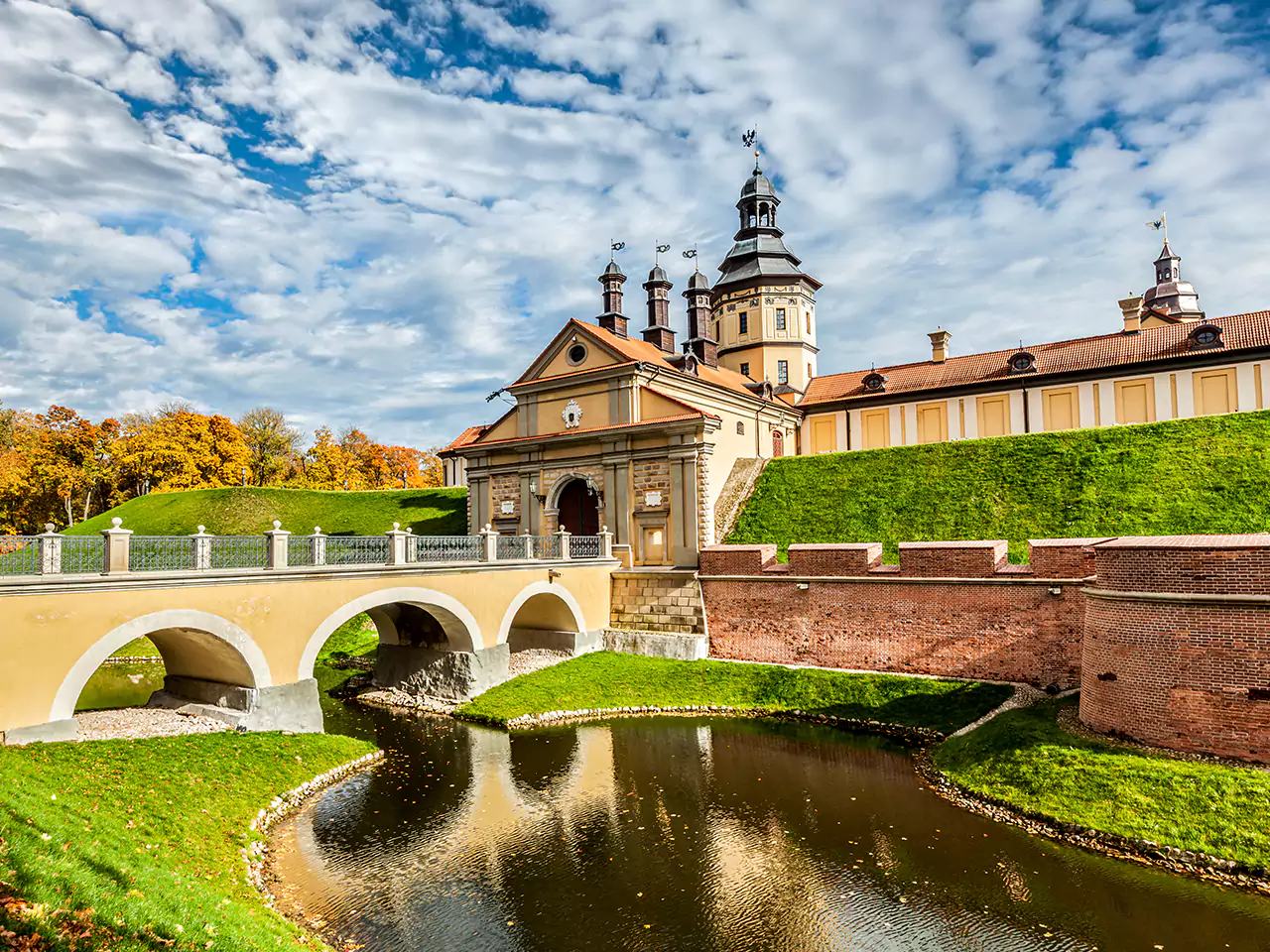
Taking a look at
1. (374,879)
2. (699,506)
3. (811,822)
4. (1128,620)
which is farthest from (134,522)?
(1128,620)

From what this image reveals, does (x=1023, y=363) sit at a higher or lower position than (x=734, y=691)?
higher

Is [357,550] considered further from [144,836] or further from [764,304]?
[764,304]

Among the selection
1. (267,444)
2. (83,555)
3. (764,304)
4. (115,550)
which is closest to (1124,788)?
(115,550)

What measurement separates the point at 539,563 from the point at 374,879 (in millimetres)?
11644

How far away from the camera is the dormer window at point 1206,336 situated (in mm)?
28766

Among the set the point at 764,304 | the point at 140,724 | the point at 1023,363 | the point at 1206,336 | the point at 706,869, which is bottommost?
the point at 706,869

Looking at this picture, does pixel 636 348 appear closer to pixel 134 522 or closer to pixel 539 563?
pixel 539 563

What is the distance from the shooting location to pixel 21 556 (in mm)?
11617

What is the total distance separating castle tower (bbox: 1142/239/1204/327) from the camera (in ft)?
148

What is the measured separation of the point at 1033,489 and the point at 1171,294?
33.9 metres

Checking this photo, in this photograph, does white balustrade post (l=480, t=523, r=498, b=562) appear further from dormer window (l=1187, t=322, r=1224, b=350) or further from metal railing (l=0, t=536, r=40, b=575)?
dormer window (l=1187, t=322, r=1224, b=350)

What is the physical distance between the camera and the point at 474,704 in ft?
60.6

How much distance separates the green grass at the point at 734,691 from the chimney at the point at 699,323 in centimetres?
1710

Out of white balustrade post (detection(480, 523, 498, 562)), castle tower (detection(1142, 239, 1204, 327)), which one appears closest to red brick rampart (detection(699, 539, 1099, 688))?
white balustrade post (detection(480, 523, 498, 562))
